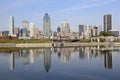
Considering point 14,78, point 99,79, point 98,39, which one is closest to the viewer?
point 99,79

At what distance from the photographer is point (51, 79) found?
96.2ft

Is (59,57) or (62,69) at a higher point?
(62,69)

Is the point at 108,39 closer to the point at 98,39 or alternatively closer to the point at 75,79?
the point at 98,39

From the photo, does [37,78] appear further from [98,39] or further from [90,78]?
[98,39]

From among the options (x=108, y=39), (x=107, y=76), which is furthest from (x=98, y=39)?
(x=107, y=76)

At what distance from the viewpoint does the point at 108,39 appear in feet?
652

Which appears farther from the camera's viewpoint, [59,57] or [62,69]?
[59,57]

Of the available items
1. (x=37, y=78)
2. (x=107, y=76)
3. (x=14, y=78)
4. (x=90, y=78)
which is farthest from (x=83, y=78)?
(x=14, y=78)

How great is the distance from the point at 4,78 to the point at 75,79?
7.95 m

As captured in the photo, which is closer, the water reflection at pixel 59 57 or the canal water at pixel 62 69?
the canal water at pixel 62 69

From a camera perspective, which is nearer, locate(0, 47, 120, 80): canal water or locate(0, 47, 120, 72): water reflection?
locate(0, 47, 120, 80): canal water

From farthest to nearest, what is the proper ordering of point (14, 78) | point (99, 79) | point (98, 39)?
point (98, 39), point (14, 78), point (99, 79)

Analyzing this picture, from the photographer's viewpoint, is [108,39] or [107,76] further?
[108,39]

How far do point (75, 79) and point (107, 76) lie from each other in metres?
4.07
